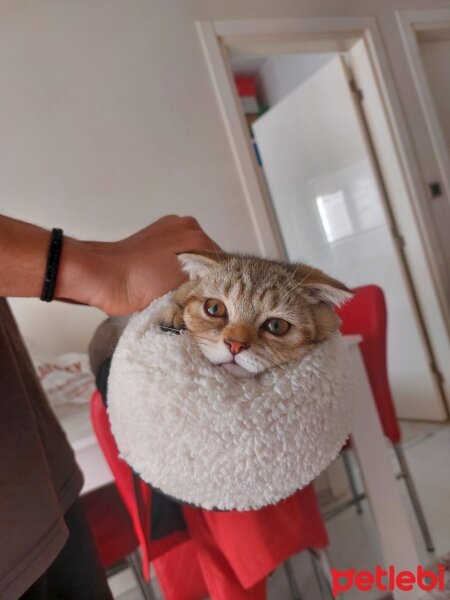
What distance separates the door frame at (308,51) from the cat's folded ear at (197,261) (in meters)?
0.82

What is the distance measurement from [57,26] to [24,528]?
136 cm

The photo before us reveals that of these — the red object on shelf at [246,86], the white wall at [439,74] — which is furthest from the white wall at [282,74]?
the white wall at [439,74]

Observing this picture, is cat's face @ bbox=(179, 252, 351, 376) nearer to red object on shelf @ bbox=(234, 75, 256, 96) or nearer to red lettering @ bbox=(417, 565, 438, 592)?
red lettering @ bbox=(417, 565, 438, 592)

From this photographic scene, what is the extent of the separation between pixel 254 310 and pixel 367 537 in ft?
2.46

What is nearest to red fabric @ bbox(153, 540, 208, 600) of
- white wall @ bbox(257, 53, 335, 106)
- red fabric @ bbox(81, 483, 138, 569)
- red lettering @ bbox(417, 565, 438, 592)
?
red fabric @ bbox(81, 483, 138, 569)

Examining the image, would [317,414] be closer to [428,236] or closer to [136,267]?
[136,267]

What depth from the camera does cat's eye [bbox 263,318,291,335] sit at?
41cm

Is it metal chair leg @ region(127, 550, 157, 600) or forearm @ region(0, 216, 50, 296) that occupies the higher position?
forearm @ region(0, 216, 50, 296)

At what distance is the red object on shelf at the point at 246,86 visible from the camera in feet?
7.90

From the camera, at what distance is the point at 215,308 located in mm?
424

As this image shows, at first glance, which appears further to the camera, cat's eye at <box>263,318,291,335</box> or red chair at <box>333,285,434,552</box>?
red chair at <box>333,285,434,552</box>

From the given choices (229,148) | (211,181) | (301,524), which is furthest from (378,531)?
(229,148)

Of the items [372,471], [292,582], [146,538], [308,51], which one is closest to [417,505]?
[372,471]

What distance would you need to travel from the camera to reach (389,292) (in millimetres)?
1931
